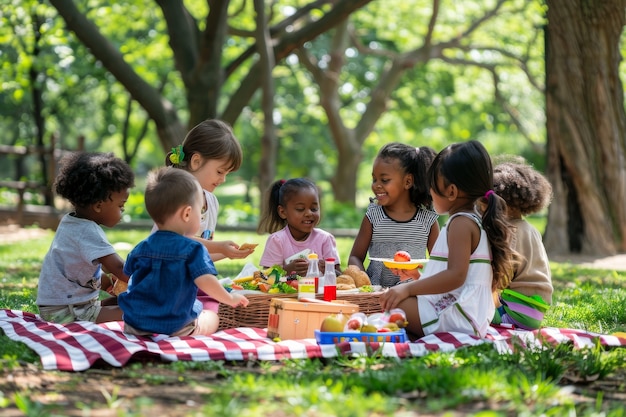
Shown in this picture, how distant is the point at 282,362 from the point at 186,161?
2.17 m

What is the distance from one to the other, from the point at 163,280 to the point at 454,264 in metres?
1.57

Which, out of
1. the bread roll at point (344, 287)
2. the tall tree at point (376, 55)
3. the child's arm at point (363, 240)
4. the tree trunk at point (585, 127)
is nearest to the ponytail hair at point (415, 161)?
the child's arm at point (363, 240)

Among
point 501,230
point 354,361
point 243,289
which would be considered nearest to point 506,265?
point 501,230

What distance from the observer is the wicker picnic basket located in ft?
16.5

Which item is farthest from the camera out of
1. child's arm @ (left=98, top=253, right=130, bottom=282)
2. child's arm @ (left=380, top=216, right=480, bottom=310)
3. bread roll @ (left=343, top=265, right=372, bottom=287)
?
bread roll @ (left=343, top=265, right=372, bottom=287)

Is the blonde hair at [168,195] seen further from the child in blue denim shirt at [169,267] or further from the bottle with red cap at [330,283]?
the bottle with red cap at [330,283]

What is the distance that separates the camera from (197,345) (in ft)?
13.9

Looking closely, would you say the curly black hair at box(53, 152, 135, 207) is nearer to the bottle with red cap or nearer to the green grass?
the green grass

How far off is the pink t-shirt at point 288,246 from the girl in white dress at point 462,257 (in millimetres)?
1500

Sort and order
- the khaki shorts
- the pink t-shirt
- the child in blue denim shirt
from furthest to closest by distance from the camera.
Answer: the pink t-shirt < the khaki shorts < the child in blue denim shirt

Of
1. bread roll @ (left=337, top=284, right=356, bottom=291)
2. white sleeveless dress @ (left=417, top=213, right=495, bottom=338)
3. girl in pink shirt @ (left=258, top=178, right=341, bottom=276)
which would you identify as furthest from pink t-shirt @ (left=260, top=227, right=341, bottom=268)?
white sleeveless dress @ (left=417, top=213, right=495, bottom=338)

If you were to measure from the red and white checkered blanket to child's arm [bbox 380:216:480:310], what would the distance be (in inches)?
10.4

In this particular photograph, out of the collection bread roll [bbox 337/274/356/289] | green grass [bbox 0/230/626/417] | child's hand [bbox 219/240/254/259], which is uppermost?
child's hand [bbox 219/240/254/259]

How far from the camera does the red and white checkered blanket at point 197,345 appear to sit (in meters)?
3.90
